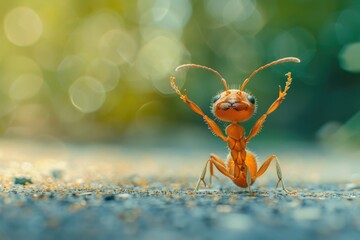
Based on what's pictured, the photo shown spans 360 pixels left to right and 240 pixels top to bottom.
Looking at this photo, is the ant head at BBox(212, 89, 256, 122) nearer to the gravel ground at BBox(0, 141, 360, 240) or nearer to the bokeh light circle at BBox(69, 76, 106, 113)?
the gravel ground at BBox(0, 141, 360, 240)

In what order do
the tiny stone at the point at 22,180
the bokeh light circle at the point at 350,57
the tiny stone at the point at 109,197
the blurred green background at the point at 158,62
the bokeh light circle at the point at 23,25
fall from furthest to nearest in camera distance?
the bokeh light circle at the point at 23,25
the blurred green background at the point at 158,62
the bokeh light circle at the point at 350,57
the tiny stone at the point at 22,180
the tiny stone at the point at 109,197

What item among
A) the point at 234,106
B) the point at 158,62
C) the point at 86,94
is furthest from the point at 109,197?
the point at 86,94

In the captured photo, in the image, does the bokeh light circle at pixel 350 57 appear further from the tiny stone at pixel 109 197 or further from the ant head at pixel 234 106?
the tiny stone at pixel 109 197

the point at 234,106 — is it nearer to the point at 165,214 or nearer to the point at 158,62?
the point at 165,214

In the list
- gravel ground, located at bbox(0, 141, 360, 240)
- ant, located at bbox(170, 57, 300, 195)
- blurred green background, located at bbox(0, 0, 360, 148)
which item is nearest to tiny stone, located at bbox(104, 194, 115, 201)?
gravel ground, located at bbox(0, 141, 360, 240)

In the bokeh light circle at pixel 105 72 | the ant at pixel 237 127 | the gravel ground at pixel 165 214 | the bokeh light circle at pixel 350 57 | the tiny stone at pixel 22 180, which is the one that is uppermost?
the bokeh light circle at pixel 350 57

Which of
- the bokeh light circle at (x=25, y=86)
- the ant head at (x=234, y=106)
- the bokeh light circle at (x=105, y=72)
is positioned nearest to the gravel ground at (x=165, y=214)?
the ant head at (x=234, y=106)
